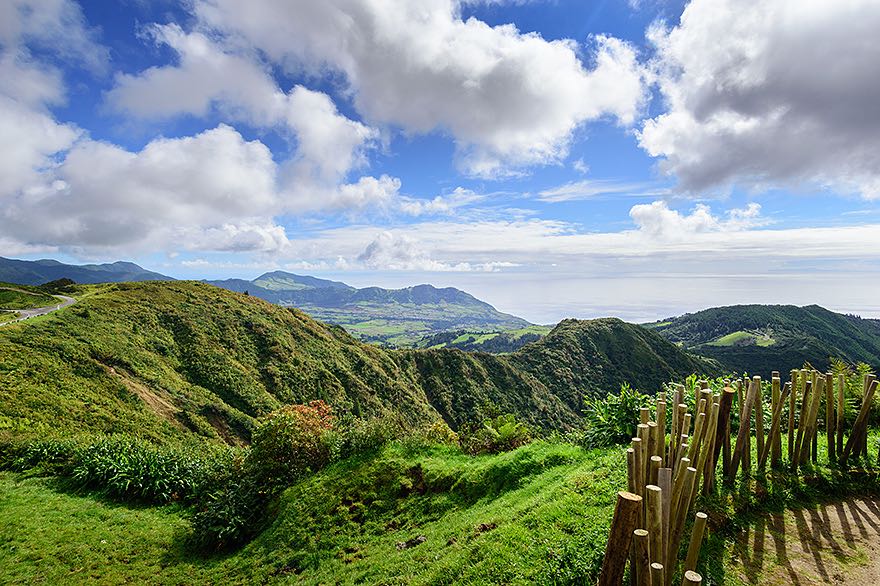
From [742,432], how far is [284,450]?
464 inches

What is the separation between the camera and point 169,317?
48625mm

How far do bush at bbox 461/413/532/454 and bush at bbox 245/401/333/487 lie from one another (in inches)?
184

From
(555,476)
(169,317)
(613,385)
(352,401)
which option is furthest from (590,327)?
(555,476)

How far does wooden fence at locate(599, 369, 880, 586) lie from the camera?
4027mm

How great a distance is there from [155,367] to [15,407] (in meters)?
18.2

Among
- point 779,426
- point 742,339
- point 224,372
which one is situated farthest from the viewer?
point 742,339

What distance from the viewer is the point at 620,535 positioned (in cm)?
410

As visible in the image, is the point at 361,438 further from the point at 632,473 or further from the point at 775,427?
the point at 775,427

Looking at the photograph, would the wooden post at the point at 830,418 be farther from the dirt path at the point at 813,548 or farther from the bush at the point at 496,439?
the bush at the point at 496,439

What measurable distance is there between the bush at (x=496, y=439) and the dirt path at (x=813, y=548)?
24.5 feet

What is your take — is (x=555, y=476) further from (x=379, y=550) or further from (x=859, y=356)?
(x=859, y=356)

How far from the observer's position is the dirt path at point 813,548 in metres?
5.26

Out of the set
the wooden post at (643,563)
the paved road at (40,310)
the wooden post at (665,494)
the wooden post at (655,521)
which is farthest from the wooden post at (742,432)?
the paved road at (40,310)

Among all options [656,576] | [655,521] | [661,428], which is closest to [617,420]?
[661,428]
